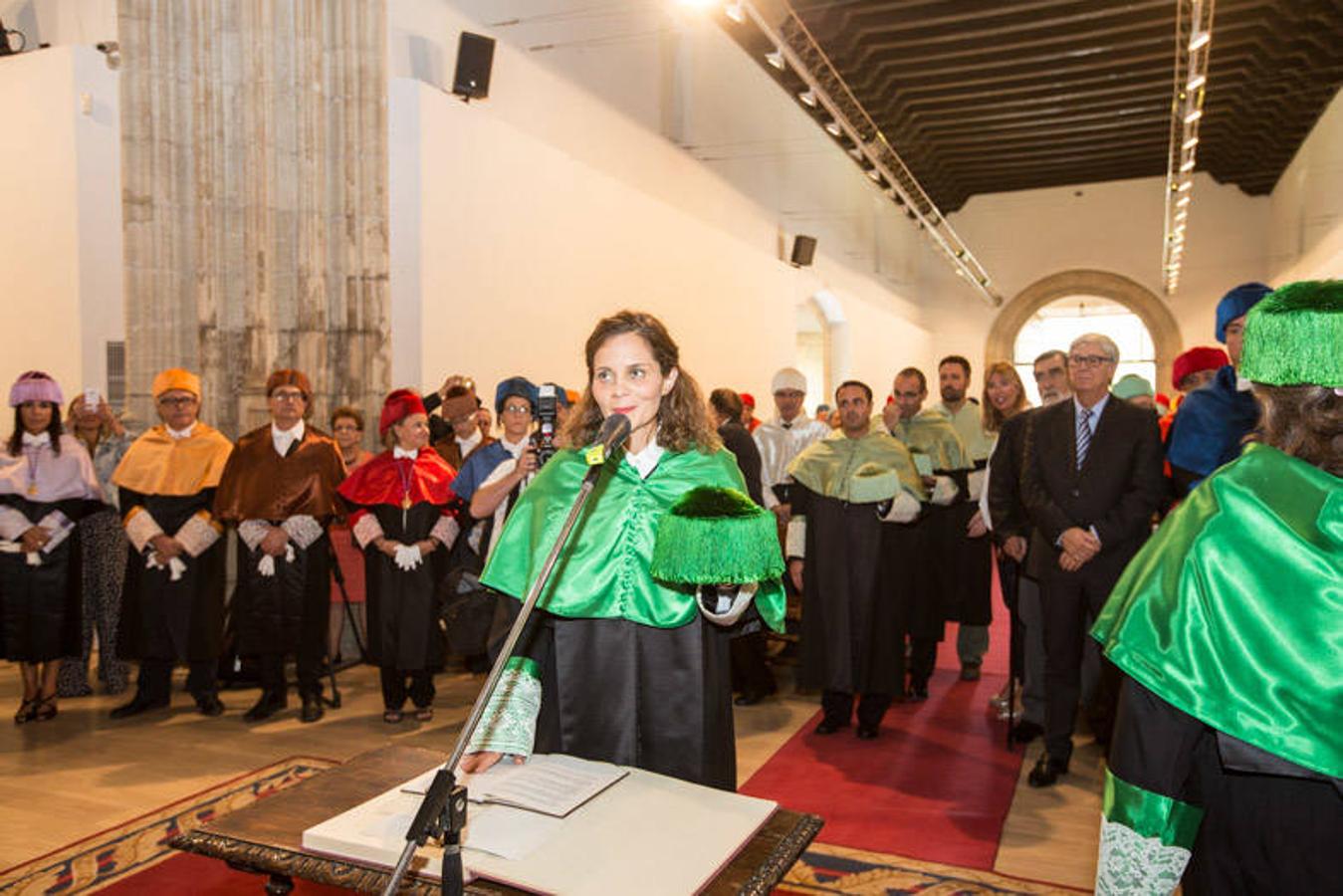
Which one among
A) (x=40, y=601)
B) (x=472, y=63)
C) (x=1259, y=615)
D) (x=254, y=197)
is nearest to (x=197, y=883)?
(x=40, y=601)

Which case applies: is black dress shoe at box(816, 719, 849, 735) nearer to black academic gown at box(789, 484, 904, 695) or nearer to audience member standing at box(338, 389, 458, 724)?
black academic gown at box(789, 484, 904, 695)

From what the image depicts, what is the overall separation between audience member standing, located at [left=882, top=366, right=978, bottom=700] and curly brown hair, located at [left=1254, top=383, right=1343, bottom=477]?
3.62m

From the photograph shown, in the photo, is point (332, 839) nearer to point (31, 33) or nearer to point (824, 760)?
point (824, 760)

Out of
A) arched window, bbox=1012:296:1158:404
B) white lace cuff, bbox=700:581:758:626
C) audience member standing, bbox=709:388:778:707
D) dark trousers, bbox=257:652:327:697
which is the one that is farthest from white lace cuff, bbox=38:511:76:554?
arched window, bbox=1012:296:1158:404

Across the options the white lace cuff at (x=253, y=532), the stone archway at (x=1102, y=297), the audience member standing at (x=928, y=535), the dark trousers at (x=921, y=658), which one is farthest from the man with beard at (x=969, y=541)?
the stone archway at (x=1102, y=297)

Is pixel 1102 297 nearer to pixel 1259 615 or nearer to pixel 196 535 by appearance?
pixel 196 535

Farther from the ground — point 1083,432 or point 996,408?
point 996,408

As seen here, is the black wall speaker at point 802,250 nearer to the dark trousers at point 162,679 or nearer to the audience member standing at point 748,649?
the audience member standing at point 748,649

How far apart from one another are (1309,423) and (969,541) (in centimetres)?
466

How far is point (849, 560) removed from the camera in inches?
195

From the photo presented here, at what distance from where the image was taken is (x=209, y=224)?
646 centimetres

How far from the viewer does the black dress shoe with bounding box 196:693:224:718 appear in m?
5.25

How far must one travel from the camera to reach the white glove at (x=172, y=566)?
203 inches

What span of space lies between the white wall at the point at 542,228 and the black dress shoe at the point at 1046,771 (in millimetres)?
4387
